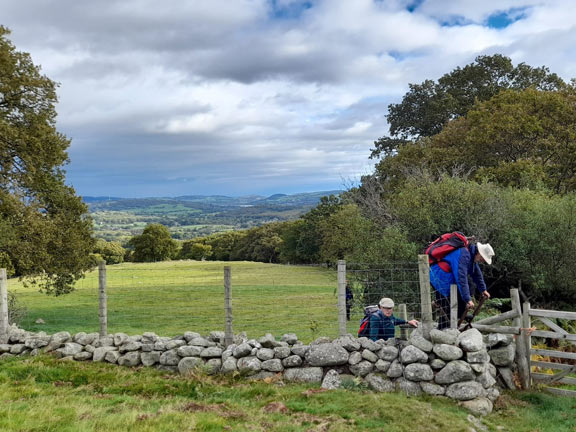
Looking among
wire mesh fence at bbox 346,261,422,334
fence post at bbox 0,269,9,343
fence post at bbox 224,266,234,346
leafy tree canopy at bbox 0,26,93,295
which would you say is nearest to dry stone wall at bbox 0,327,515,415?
fence post at bbox 224,266,234,346

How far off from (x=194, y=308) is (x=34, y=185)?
917 cm

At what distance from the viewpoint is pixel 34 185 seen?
20.8 meters

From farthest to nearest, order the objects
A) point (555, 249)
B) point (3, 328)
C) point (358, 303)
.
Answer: point (555, 249) < point (358, 303) < point (3, 328)

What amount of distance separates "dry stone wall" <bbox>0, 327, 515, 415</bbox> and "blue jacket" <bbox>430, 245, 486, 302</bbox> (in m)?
1.13

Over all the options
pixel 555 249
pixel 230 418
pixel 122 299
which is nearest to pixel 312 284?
pixel 122 299

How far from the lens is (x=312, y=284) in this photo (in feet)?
109

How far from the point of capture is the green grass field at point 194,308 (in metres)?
18.4

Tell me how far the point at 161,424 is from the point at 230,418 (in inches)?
47.0

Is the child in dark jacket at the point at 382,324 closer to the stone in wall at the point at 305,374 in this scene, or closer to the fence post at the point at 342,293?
the fence post at the point at 342,293

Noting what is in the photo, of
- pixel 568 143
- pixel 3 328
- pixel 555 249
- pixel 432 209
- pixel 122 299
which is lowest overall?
pixel 122 299

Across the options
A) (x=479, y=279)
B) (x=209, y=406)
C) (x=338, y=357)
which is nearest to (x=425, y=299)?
(x=479, y=279)

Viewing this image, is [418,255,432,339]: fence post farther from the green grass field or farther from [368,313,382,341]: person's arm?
the green grass field

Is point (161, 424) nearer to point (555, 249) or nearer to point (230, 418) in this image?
point (230, 418)

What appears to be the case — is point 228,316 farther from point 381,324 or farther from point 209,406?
point 381,324
